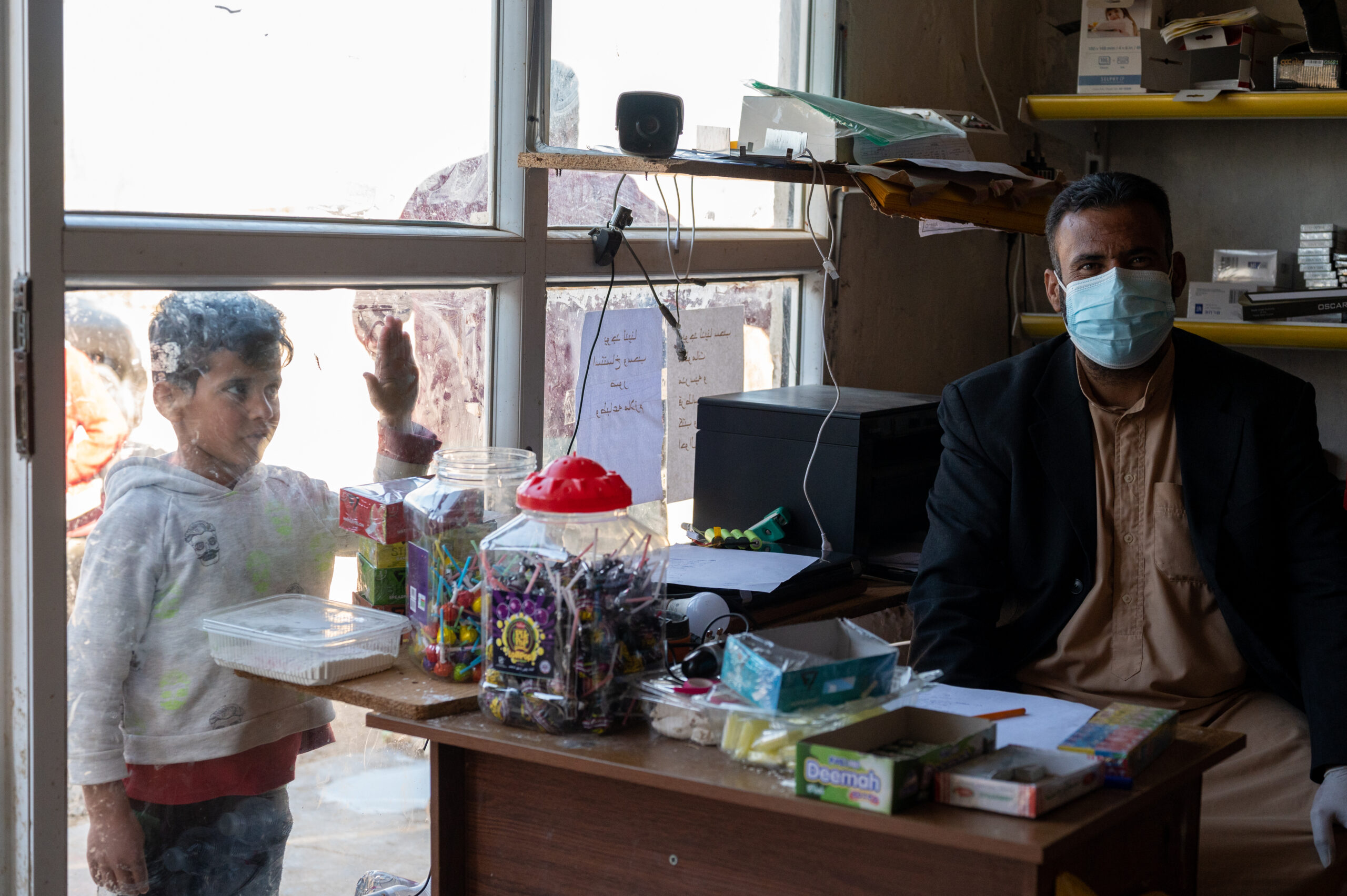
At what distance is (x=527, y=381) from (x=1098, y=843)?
1.16 metres

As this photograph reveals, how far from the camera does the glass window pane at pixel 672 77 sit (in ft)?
6.67

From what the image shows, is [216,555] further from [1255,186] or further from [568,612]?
[1255,186]

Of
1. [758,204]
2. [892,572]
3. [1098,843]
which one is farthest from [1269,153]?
[1098,843]

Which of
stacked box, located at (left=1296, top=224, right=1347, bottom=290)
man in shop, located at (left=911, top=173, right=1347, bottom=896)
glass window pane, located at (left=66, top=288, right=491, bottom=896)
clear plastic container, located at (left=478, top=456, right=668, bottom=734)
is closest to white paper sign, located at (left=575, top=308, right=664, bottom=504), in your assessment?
glass window pane, located at (left=66, top=288, right=491, bottom=896)

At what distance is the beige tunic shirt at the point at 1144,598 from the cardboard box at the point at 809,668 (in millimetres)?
615

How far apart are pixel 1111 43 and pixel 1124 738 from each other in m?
2.14

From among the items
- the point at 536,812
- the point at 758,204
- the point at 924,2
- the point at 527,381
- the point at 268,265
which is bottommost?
the point at 536,812

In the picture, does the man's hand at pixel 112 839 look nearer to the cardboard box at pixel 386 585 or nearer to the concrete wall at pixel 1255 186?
the cardboard box at pixel 386 585

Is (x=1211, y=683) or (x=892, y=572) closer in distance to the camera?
(x=1211, y=683)

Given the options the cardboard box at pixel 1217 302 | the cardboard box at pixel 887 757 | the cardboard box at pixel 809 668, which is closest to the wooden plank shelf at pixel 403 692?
the cardboard box at pixel 809 668

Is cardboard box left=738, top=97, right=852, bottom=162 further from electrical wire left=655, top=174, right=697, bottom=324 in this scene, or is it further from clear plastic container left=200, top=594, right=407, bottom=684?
clear plastic container left=200, top=594, right=407, bottom=684

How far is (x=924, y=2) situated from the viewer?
2818 mm

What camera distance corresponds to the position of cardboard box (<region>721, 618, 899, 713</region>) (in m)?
1.09

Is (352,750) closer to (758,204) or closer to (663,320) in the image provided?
(663,320)
